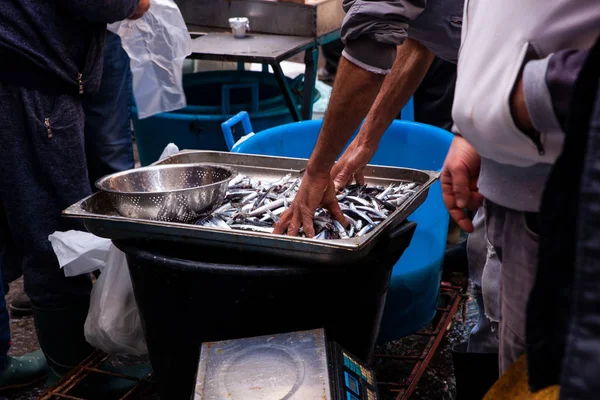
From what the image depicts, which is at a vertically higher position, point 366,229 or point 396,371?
point 366,229

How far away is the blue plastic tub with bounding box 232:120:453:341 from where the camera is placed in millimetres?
2859

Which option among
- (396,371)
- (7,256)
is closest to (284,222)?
(396,371)

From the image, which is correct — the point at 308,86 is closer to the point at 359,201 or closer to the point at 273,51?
the point at 273,51

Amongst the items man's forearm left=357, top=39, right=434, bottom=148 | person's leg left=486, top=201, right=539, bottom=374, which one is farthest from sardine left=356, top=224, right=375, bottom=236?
person's leg left=486, top=201, right=539, bottom=374

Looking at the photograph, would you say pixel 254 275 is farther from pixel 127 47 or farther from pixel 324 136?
pixel 127 47

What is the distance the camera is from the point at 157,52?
3.71 metres

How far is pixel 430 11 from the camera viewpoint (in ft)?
7.55

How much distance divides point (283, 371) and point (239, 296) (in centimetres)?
35

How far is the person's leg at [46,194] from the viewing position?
105 inches

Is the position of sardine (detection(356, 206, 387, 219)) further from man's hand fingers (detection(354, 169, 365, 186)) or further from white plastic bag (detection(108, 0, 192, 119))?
white plastic bag (detection(108, 0, 192, 119))

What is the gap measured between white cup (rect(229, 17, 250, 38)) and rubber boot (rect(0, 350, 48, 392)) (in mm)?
2666

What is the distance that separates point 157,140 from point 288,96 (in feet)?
3.32

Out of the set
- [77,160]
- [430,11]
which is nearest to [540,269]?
[430,11]

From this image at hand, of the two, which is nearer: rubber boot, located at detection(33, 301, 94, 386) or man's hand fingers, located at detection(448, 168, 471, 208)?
man's hand fingers, located at detection(448, 168, 471, 208)
